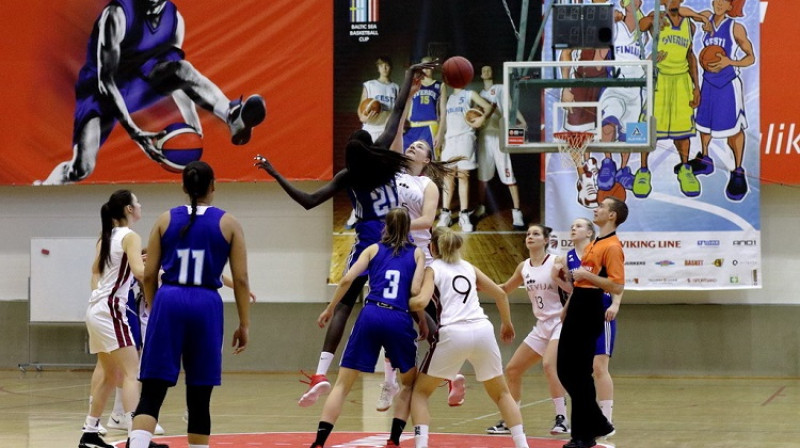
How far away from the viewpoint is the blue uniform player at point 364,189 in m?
7.56

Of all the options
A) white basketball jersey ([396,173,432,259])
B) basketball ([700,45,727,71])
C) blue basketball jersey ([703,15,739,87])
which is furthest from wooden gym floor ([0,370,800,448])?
basketball ([700,45,727,71])

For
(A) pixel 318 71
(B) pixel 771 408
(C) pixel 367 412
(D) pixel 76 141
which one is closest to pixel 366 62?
(A) pixel 318 71

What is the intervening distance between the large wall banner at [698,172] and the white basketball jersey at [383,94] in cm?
210

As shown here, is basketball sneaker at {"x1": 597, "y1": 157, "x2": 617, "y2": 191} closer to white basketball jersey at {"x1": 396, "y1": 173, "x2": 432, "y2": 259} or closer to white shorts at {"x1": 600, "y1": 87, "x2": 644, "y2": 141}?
white shorts at {"x1": 600, "y1": 87, "x2": 644, "y2": 141}

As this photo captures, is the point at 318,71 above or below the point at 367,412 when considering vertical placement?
above

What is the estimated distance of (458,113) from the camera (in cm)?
1423

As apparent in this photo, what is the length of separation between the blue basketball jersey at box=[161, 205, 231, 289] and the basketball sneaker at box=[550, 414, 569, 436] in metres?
3.81

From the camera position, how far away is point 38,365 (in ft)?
50.7

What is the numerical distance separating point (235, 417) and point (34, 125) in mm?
7228

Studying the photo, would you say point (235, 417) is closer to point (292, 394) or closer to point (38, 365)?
point (292, 394)

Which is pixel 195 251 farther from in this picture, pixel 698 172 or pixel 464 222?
pixel 698 172

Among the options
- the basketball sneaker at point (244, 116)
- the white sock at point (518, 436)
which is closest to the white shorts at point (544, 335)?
→ the white sock at point (518, 436)

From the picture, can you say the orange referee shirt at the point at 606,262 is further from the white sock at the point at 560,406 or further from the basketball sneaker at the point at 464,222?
the basketball sneaker at the point at 464,222

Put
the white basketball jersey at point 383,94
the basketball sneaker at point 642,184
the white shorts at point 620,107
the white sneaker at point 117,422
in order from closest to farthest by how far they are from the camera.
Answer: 1. the white sneaker at point 117,422
2. the white shorts at point 620,107
3. the basketball sneaker at point 642,184
4. the white basketball jersey at point 383,94
